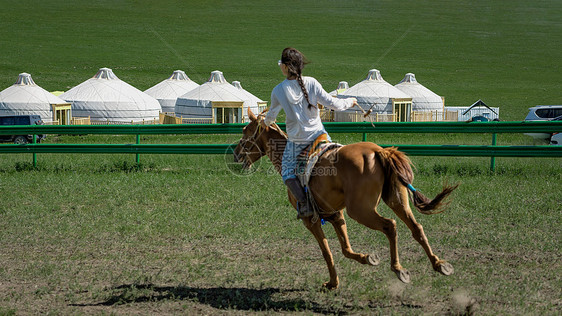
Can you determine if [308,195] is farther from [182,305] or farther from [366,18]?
[366,18]

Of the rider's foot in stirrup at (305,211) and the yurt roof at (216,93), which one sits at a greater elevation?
the yurt roof at (216,93)

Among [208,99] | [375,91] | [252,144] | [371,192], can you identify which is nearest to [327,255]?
[371,192]

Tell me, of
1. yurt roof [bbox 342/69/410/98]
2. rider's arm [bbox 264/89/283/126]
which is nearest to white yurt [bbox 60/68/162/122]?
yurt roof [bbox 342/69/410/98]

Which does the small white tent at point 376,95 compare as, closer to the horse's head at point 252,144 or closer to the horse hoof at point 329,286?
the horse's head at point 252,144

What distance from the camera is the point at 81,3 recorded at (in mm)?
112750

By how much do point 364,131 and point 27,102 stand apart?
32.1 metres

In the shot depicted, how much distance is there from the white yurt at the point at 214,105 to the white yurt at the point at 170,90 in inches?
201

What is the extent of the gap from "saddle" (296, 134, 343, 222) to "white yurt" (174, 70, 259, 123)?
3511cm

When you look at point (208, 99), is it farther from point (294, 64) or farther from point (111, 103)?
point (294, 64)

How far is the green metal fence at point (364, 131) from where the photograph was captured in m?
12.5

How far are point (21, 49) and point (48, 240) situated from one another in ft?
272

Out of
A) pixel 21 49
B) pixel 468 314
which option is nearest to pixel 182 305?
pixel 468 314

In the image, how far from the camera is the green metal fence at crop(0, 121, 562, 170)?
12484mm

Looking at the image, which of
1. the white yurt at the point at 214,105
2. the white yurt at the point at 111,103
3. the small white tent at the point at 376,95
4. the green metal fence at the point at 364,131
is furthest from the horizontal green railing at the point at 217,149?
the small white tent at the point at 376,95
